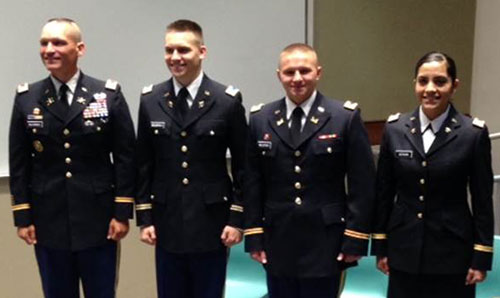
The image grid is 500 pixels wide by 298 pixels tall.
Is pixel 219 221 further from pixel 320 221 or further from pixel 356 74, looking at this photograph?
pixel 356 74

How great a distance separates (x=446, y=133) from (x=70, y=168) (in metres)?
1.30

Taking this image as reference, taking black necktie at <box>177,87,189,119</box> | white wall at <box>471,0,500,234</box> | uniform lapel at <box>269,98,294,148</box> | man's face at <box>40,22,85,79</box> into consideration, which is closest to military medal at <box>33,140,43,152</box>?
man's face at <box>40,22,85,79</box>

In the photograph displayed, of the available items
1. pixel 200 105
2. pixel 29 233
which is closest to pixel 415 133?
pixel 200 105

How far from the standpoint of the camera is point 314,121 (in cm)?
196

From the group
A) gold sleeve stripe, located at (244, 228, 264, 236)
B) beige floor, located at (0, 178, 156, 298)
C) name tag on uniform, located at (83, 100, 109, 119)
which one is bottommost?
beige floor, located at (0, 178, 156, 298)

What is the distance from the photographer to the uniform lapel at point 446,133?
1.87 m

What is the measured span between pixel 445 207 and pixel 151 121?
1.05m

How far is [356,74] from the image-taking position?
4.05m

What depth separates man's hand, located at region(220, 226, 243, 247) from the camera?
6.77 feet

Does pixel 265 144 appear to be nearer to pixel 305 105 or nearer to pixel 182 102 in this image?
pixel 305 105

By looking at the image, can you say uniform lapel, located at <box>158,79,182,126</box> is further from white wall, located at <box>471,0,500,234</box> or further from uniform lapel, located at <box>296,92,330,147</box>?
white wall, located at <box>471,0,500,234</box>

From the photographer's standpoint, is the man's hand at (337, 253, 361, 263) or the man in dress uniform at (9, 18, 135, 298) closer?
the man's hand at (337, 253, 361, 263)

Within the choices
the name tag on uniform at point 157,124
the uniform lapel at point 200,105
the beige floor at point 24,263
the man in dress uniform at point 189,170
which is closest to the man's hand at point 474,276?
the man in dress uniform at point 189,170

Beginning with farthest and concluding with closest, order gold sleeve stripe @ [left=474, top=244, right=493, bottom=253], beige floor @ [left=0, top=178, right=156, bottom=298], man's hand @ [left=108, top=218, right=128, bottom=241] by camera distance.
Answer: beige floor @ [left=0, top=178, right=156, bottom=298] < man's hand @ [left=108, top=218, right=128, bottom=241] < gold sleeve stripe @ [left=474, top=244, right=493, bottom=253]
